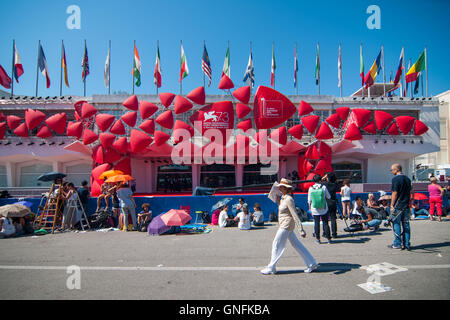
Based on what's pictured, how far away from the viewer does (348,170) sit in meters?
22.5

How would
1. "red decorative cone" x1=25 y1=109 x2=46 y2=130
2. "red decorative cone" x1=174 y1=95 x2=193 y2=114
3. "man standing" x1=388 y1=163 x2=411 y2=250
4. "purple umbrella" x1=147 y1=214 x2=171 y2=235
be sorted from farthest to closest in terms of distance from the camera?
"red decorative cone" x1=25 y1=109 x2=46 y2=130
"red decorative cone" x1=174 y1=95 x2=193 y2=114
"purple umbrella" x1=147 y1=214 x2=171 y2=235
"man standing" x1=388 y1=163 x2=411 y2=250

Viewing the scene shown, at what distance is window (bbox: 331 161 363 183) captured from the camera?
73.3 feet

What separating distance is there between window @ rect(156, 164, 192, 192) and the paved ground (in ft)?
46.1

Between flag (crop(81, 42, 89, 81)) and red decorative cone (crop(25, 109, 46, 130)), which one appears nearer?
red decorative cone (crop(25, 109, 46, 130))

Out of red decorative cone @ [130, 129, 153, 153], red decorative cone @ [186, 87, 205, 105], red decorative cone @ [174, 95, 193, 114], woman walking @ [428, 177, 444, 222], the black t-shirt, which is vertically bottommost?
woman walking @ [428, 177, 444, 222]

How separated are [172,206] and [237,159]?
1002 centimetres

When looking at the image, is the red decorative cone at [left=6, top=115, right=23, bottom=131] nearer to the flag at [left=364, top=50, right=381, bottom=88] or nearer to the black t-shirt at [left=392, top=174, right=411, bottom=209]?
the black t-shirt at [left=392, top=174, right=411, bottom=209]

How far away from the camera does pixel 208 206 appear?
10.3 m

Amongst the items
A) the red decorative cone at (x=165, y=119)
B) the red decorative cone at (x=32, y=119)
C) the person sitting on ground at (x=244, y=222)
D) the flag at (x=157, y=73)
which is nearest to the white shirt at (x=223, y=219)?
the person sitting on ground at (x=244, y=222)

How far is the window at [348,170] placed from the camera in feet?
73.3

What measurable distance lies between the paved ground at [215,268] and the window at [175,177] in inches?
553

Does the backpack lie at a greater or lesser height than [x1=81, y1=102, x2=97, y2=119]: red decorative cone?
lesser

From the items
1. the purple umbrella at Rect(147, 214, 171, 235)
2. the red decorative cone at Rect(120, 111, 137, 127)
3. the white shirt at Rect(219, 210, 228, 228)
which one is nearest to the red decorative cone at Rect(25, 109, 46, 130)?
the red decorative cone at Rect(120, 111, 137, 127)
